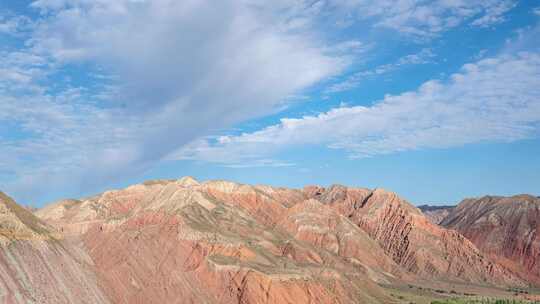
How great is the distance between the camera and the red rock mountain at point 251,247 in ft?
238

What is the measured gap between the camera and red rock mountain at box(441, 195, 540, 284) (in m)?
144

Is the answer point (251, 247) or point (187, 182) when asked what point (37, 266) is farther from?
point (187, 182)

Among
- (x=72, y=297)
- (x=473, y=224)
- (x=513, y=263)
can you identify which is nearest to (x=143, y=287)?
(x=72, y=297)

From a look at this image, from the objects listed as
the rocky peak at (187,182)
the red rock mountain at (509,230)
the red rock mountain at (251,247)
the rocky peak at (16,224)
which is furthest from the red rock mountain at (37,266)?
the red rock mountain at (509,230)

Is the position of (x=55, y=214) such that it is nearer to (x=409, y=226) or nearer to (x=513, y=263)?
(x=409, y=226)

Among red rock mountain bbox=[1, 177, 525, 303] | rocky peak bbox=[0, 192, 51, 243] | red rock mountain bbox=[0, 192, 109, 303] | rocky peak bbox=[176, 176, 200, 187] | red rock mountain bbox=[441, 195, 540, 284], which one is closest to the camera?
red rock mountain bbox=[0, 192, 109, 303]

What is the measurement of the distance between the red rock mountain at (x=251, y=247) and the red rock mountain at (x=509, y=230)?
38.8 ft

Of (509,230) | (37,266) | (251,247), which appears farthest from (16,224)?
(509,230)

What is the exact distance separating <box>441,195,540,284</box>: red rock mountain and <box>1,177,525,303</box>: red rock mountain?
38.8 feet

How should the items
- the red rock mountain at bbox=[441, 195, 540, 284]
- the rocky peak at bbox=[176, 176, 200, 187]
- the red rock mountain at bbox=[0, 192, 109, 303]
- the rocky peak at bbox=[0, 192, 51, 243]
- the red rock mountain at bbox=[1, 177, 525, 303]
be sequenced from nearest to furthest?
the red rock mountain at bbox=[0, 192, 109, 303] < the rocky peak at bbox=[0, 192, 51, 243] < the red rock mountain at bbox=[1, 177, 525, 303] < the rocky peak at bbox=[176, 176, 200, 187] < the red rock mountain at bbox=[441, 195, 540, 284]

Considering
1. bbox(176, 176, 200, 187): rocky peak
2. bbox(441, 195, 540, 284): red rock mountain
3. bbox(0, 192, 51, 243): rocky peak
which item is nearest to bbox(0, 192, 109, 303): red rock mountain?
bbox(0, 192, 51, 243): rocky peak

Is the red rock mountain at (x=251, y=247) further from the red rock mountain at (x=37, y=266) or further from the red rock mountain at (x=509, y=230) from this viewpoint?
the red rock mountain at (x=509, y=230)

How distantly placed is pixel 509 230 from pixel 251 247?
99969mm

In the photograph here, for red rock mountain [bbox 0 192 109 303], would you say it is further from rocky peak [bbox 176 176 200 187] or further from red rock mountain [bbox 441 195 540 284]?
red rock mountain [bbox 441 195 540 284]
